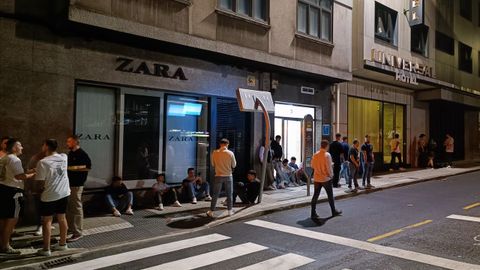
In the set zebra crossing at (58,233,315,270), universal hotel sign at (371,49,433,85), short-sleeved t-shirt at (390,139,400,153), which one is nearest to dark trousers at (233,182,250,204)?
zebra crossing at (58,233,315,270)

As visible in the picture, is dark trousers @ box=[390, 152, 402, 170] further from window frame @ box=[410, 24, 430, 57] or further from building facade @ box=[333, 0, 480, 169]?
window frame @ box=[410, 24, 430, 57]

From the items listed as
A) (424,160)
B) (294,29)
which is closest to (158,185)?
(294,29)

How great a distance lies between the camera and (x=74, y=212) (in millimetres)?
7301

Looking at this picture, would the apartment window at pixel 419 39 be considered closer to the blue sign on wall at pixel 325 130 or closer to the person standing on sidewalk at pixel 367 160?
the blue sign on wall at pixel 325 130

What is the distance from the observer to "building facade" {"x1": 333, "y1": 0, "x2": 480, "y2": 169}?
17.5 metres

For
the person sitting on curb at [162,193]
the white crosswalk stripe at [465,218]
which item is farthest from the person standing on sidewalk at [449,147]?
the person sitting on curb at [162,193]

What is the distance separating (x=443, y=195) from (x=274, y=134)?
572 centimetres

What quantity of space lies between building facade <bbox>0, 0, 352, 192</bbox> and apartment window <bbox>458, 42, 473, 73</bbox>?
47.2 ft

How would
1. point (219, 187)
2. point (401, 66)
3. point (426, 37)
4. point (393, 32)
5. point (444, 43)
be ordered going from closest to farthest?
point (219, 187) < point (401, 66) < point (393, 32) < point (426, 37) < point (444, 43)

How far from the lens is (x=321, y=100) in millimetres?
15945

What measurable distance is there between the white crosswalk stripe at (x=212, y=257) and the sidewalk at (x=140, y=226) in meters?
1.50

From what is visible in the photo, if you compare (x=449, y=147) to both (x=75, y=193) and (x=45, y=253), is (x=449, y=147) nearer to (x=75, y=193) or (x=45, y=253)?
(x=75, y=193)

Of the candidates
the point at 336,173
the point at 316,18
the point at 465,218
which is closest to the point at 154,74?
the point at 336,173

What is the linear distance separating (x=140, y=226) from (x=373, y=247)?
464cm
